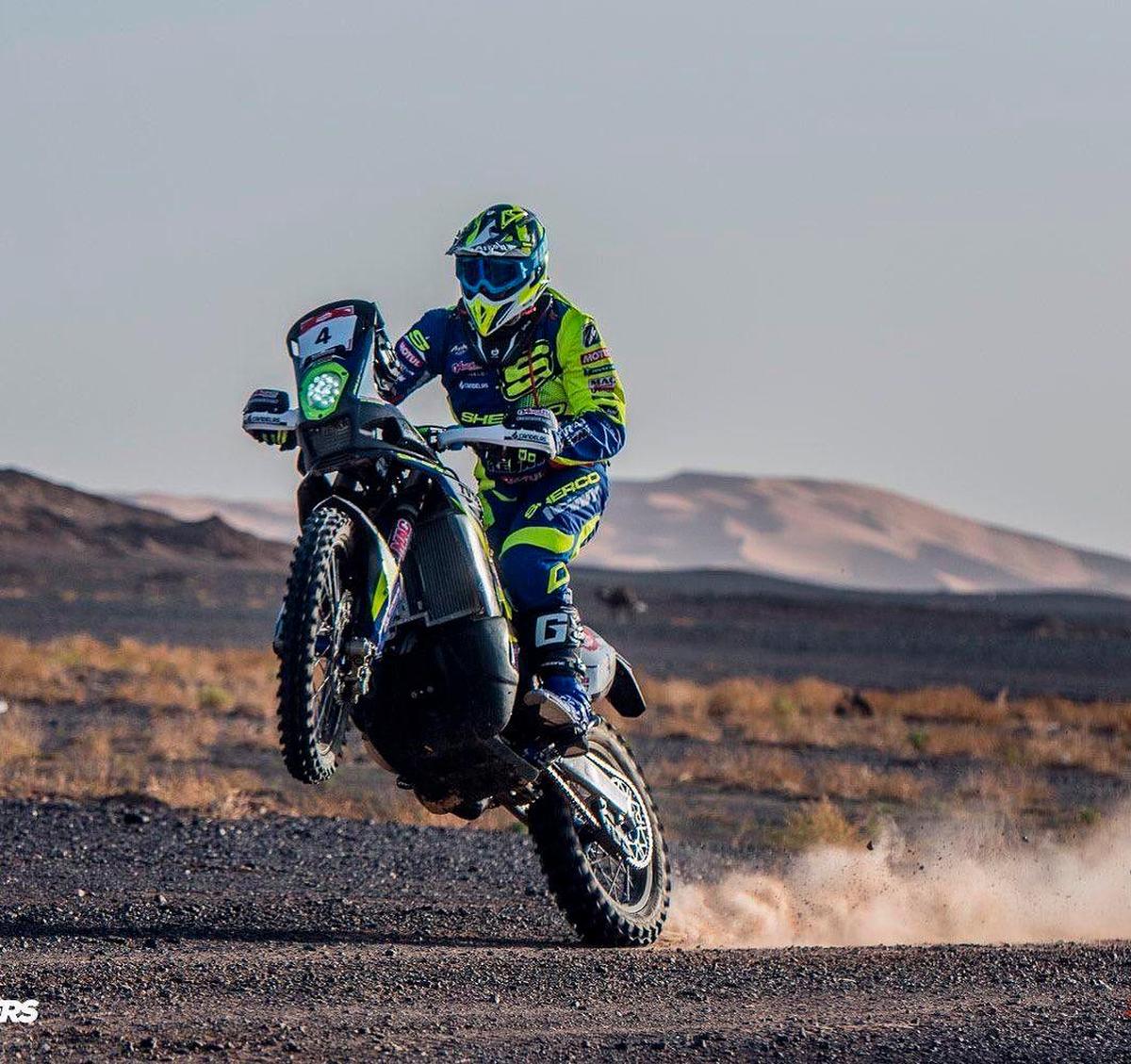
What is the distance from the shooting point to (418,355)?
8.50 meters

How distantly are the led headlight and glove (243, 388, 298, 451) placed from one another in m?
0.19

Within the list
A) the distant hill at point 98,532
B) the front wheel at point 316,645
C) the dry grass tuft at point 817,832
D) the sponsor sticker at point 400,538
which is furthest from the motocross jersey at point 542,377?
the distant hill at point 98,532

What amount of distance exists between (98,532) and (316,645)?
106243 millimetres

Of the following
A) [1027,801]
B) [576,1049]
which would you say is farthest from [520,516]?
[1027,801]

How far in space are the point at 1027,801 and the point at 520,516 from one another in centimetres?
1262

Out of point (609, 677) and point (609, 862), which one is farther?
point (609, 862)

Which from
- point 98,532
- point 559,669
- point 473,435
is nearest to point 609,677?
point 559,669

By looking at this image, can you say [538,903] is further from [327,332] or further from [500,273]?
[327,332]

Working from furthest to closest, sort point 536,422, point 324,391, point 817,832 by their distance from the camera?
point 817,832, point 536,422, point 324,391

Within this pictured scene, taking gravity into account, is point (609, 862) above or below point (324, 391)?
below

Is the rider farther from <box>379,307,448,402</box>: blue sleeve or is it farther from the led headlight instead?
the led headlight

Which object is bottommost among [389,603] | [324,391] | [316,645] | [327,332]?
[316,645]

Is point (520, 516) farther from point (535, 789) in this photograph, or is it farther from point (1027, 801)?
point (1027, 801)

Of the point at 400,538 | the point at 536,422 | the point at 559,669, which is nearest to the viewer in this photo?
the point at 400,538
